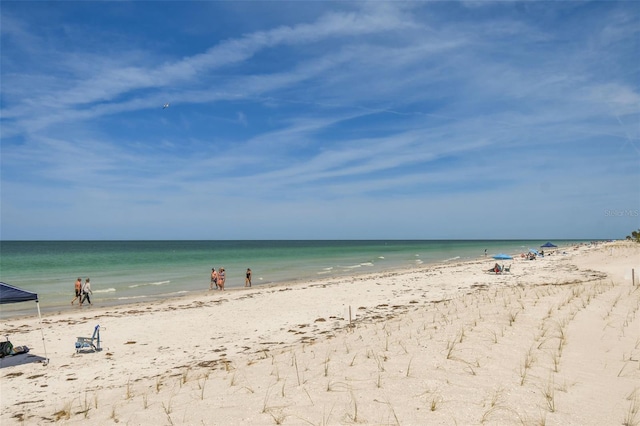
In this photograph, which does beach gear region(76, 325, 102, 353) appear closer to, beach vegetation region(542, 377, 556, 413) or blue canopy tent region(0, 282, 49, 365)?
blue canopy tent region(0, 282, 49, 365)

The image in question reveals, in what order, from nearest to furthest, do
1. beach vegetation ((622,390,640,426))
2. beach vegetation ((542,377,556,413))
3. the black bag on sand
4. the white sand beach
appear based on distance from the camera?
beach vegetation ((622,390,640,426)) < beach vegetation ((542,377,556,413)) < the white sand beach < the black bag on sand

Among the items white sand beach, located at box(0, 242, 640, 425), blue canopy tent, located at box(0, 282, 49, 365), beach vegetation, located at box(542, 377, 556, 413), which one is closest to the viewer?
beach vegetation, located at box(542, 377, 556, 413)

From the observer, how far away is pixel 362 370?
712 cm

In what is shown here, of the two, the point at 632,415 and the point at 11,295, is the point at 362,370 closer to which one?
the point at 632,415

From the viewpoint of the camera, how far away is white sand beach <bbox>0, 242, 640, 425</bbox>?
218 inches

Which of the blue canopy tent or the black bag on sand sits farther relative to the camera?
the black bag on sand

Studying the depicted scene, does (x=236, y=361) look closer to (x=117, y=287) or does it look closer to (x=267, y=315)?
(x=267, y=315)

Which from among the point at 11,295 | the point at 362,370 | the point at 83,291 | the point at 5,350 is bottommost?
the point at 5,350

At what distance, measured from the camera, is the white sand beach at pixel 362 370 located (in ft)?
18.2

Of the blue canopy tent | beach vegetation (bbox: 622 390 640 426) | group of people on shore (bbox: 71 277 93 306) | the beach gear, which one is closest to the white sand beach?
beach vegetation (bbox: 622 390 640 426)

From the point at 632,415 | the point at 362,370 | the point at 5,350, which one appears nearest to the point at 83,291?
the point at 5,350

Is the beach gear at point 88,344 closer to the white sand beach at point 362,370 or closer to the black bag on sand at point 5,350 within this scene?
the white sand beach at point 362,370

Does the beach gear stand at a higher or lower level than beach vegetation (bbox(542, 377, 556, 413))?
lower

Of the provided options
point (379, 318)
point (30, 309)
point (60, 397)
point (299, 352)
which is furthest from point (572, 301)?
point (30, 309)
